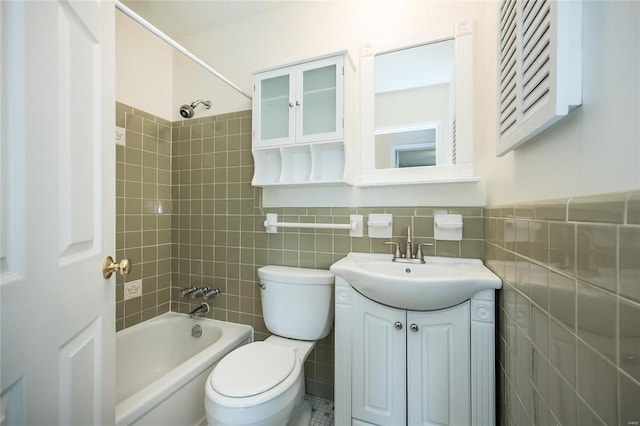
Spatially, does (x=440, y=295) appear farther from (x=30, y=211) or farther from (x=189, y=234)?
(x=189, y=234)

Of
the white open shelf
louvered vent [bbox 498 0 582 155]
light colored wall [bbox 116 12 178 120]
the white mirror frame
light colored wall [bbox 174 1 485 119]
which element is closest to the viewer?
louvered vent [bbox 498 0 582 155]

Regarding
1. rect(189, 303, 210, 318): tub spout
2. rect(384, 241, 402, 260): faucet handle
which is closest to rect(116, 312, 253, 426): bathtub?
rect(189, 303, 210, 318): tub spout

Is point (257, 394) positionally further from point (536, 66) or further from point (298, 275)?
point (536, 66)

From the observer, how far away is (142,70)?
1752 millimetres

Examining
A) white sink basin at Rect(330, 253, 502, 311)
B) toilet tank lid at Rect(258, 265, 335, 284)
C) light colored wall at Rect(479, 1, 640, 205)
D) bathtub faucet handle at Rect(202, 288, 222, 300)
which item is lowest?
bathtub faucet handle at Rect(202, 288, 222, 300)

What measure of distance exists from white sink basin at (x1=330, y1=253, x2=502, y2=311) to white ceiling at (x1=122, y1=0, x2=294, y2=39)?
177 centimetres

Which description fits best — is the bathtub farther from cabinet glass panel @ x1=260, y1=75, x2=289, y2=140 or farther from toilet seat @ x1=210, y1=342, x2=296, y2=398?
cabinet glass panel @ x1=260, y1=75, x2=289, y2=140

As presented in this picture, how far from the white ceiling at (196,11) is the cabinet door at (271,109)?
56 cm

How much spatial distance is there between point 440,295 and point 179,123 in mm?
2077

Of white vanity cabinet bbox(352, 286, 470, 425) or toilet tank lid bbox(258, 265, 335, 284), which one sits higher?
toilet tank lid bbox(258, 265, 335, 284)

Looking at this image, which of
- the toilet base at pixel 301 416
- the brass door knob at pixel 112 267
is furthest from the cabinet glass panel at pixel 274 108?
the toilet base at pixel 301 416

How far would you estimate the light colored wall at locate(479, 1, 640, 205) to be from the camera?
0.42 metres

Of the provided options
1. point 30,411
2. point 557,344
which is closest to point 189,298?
point 30,411

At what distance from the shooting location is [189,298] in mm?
1852
